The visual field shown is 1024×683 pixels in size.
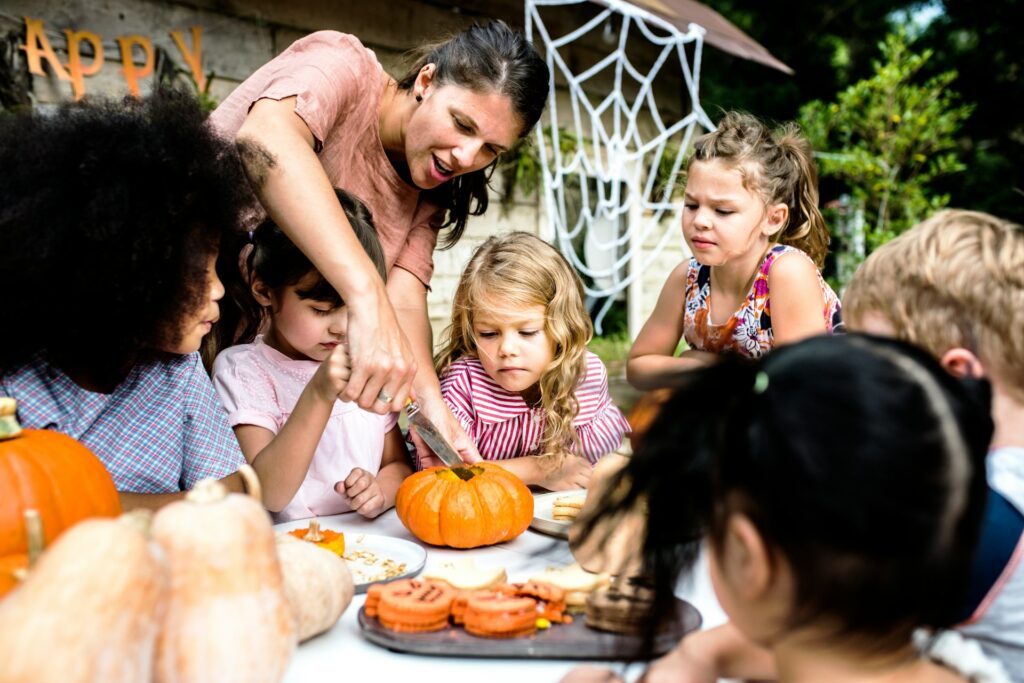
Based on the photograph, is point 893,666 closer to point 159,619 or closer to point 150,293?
point 159,619

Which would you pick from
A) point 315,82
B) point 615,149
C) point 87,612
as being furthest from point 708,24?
point 87,612

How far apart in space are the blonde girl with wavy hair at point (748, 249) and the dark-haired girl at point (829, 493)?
1.78 metres

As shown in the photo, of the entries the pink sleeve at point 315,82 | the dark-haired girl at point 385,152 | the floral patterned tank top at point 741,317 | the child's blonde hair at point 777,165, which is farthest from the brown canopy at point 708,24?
the pink sleeve at point 315,82

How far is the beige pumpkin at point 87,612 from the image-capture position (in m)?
0.79

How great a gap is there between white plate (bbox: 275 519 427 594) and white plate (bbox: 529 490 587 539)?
0.30 meters

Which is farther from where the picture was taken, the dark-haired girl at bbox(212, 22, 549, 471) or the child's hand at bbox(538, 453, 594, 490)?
the child's hand at bbox(538, 453, 594, 490)

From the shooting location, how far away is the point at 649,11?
7.34m

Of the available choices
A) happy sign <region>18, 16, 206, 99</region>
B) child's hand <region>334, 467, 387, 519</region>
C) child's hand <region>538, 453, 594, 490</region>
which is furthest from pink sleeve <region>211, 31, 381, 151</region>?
happy sign <region>18, 16, 206, 99</region>

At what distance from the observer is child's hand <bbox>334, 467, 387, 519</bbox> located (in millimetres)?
2010

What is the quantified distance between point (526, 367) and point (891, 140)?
9.02 meters

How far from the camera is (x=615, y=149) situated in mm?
8445

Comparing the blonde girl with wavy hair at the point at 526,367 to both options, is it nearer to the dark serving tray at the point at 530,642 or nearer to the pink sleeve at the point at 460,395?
the pink sleeve at the point at 460,395

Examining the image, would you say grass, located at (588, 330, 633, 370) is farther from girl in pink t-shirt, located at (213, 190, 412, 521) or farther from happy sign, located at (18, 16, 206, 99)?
girl in pink t-shirt, located at (213, 190, 412, 521)

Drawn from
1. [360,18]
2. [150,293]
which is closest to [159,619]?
[150,293]
